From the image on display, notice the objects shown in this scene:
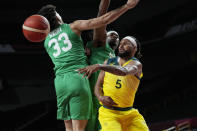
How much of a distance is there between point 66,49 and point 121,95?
26.8 inches

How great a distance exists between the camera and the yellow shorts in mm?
2907

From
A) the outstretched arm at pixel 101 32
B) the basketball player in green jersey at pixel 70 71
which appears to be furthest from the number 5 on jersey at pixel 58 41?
the outstretched arm at pixel 101 32

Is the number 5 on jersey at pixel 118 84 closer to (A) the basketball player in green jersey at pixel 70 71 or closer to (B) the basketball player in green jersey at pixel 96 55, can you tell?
(A) the basketball player in green jersey at pixel 70 71

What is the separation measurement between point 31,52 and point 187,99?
166 inches

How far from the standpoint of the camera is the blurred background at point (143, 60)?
7.72m

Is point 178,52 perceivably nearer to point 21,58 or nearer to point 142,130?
point 21,58

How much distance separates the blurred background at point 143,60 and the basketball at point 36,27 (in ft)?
15.7

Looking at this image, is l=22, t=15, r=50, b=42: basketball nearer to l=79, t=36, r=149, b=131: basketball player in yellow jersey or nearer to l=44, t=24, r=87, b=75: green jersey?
l=44, t=24, r=87, b=75: green jersey

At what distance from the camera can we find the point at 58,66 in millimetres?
3168

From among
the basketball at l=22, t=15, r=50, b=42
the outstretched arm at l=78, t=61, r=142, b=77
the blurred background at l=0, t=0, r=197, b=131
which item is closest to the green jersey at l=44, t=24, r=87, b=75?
the basketball at l=22, t=15, r=50, b=42

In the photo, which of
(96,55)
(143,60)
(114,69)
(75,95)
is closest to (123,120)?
(75,95)

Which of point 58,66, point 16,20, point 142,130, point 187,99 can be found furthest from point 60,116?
point 187,99

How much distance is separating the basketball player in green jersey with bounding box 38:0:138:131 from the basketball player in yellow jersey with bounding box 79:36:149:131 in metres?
0.16

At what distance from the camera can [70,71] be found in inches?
121
